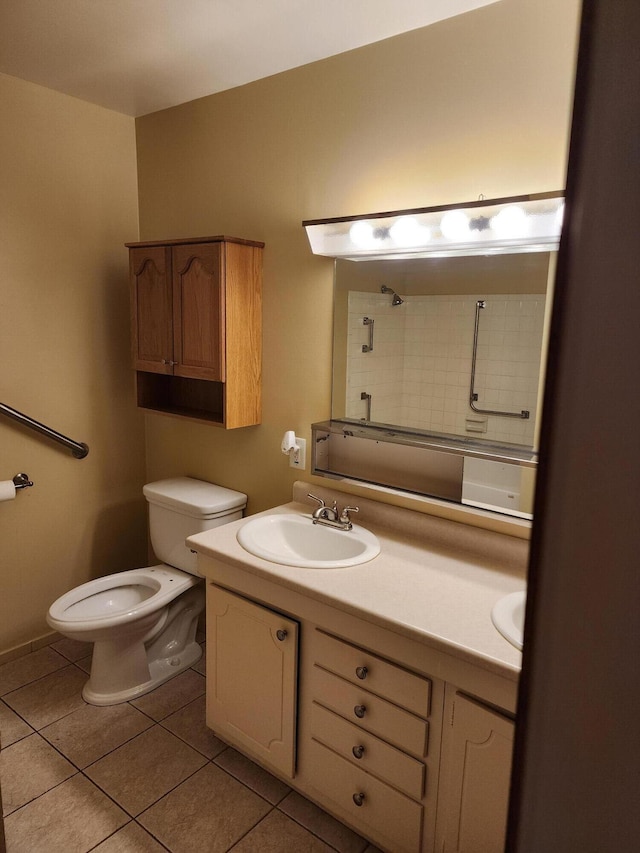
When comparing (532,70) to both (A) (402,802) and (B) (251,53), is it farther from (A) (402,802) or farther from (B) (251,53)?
(A) (402,802)

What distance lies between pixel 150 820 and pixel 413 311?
5.77 ft

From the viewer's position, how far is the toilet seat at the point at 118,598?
6.86 feet

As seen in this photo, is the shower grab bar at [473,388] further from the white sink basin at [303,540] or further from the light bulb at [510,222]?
the white sink basin at [303,540]

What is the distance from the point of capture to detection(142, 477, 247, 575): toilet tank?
235 cm

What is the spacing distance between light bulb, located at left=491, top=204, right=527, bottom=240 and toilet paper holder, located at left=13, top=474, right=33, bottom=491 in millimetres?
2048

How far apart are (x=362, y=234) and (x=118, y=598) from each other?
1755mm

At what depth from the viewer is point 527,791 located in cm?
22

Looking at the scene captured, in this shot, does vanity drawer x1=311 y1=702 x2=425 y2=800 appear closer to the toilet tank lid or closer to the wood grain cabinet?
the toilet tank lid

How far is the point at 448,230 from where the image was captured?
1.70 m

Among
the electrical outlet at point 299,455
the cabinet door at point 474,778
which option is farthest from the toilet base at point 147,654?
the cabinet door at point 474,778

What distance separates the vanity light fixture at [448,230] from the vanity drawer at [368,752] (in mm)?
1396

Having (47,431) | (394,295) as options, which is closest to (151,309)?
(47,431)

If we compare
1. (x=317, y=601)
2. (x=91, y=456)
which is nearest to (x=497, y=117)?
(x=317, y=601)

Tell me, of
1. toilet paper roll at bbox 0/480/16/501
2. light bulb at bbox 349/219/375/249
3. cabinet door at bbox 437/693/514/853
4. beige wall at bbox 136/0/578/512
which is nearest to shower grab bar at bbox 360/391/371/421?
beige wall at bbox 136/0/578/512
